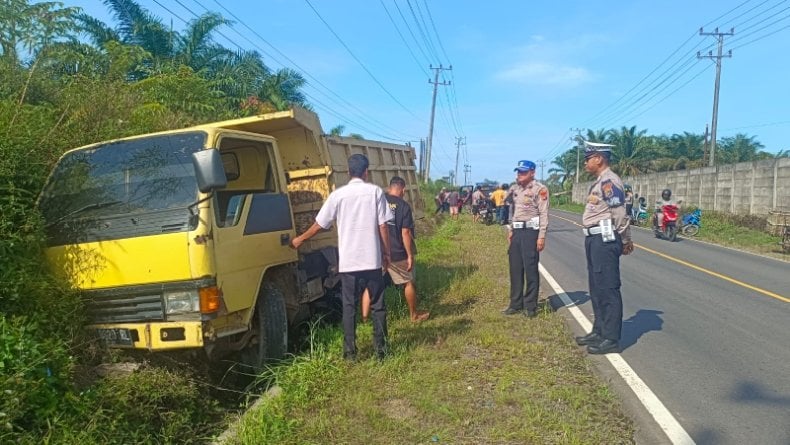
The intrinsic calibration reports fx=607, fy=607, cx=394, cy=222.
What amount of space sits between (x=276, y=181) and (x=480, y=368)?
255 cm

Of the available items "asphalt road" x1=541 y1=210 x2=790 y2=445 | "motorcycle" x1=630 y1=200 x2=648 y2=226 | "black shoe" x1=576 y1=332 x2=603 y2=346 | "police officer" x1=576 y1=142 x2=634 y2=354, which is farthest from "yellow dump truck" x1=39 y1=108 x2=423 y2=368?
"motorcycle" x1=630 y1=200 x2=648 y2=226

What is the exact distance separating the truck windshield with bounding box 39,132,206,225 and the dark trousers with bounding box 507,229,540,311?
3806mm

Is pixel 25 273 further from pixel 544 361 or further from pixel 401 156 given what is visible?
pixel 401 156

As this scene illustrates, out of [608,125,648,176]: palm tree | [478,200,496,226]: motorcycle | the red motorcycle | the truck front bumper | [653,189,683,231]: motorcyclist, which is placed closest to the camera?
the truck front bumper

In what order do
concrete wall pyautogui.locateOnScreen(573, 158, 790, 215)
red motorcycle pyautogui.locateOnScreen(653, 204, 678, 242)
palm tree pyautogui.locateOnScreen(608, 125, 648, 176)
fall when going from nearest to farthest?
1. red motorcycle pyautogui.locateOnScreen(653, 204, 678, 242)
2. concrete wall pyautogui.locateOnScreen(573, 158, 790, 215)
3. palm tree pyautogui.locateOnScreen(608, 125, 648, 176)

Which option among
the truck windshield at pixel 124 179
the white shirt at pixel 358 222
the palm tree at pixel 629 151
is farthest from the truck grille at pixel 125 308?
the palm tree at pixel 629 151

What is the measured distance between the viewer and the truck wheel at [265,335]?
5.13 metres

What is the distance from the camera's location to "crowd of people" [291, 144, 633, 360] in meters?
5.07

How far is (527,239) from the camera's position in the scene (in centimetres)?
705

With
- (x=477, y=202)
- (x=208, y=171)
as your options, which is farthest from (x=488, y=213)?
(x=208, y=171)

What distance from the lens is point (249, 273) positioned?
4883 mm

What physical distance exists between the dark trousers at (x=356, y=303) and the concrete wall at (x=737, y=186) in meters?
19.3

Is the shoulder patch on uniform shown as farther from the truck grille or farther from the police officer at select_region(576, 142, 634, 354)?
the truck grille

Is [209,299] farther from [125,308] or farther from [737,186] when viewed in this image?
[737,186]
